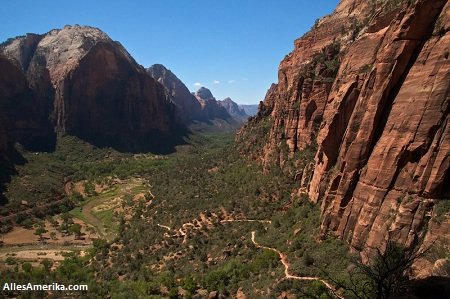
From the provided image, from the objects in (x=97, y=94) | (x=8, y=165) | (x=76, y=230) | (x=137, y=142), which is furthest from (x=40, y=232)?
(x=97, y=94)

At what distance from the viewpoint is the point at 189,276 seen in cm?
4394

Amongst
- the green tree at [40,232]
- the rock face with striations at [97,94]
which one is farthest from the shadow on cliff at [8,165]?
the rock face with striations at [97,94]

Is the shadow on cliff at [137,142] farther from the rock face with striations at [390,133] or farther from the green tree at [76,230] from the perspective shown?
the rock face with striations at [390,133]

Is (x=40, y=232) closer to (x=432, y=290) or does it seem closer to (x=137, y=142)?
(x=432, y=290)

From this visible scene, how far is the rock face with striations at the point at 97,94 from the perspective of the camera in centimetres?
16575

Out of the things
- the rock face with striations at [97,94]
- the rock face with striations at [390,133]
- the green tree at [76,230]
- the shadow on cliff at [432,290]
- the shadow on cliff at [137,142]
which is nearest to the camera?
the shadow on cliff at [432,290]

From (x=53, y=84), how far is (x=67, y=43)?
91.1 ft

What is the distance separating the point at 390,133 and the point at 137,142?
150 m

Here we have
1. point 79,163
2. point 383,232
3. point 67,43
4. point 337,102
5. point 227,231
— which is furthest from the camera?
point 67,43

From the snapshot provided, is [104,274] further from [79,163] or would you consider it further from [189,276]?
[79,163]

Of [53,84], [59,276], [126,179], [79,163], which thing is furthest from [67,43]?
[59,276]

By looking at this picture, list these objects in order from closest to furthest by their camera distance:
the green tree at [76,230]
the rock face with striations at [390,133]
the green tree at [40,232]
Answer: the rock face with striations at [390,133] → the green tree at [40,232] → the green tree at [76,230]

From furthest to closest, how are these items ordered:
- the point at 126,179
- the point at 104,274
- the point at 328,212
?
the point at 126,179 < the point at 104,274 < the point at 328,212

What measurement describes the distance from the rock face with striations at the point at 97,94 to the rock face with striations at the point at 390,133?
441 feet
